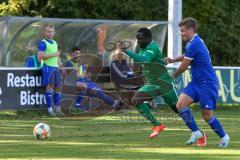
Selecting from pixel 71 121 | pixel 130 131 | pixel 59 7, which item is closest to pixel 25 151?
pixel 130 131

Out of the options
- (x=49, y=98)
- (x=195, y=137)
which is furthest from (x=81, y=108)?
(x=195, y=137)

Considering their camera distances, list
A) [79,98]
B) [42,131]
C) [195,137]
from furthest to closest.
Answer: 1. [79,98]
2. [42,131]
3. [195,137]

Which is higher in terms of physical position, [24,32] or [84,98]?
[24,32]


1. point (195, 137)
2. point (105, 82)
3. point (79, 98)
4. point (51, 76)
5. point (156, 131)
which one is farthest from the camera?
point (105, 82)

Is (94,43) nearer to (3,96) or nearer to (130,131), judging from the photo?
(3,96)

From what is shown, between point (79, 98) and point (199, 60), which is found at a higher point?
point (199, 60)

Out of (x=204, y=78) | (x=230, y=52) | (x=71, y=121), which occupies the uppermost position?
(x=204, y=78)

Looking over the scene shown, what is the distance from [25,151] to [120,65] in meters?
11.6

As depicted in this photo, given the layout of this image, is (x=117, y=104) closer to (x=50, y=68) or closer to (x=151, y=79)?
(x=50, y=68)

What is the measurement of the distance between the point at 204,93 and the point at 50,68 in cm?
882

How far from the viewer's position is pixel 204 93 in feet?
46.9

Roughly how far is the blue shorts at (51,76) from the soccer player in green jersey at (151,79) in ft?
19.2

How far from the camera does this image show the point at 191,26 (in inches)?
565

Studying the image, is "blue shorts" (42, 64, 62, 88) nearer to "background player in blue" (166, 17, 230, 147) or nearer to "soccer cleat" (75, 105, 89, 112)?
"soccer cleat" (75, 105, 89, 112)
